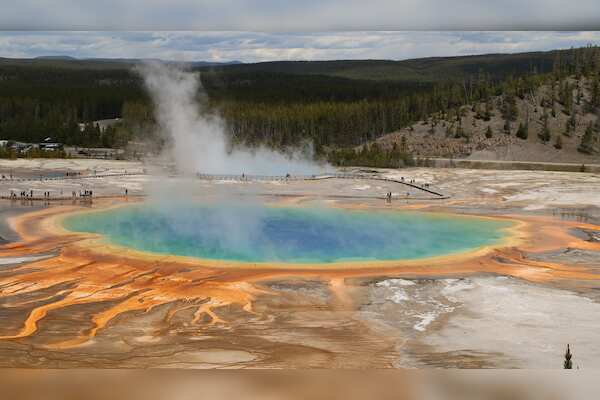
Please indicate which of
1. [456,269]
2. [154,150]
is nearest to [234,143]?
[154,150]

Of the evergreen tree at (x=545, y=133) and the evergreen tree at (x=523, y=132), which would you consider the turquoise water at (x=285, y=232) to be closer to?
the evergreen tree at (x=523, y=132)

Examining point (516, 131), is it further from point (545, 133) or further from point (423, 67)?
point (423, 67)

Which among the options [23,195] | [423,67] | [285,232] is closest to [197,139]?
[23,195]

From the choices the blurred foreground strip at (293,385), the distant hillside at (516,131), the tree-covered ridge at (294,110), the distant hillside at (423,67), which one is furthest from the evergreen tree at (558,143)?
the distant hillside at (423,67)

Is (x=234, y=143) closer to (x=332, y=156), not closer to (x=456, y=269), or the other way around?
(x=332, y=156)

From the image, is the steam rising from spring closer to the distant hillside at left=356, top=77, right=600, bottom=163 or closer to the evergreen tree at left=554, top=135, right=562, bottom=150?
the distant hillside at left=356, top=77, right=600, bottom=163
